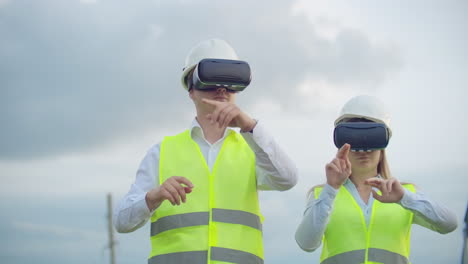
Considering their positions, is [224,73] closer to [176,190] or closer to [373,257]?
[176,190]

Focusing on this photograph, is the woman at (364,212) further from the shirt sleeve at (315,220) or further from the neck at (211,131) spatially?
the neck at (211,131)

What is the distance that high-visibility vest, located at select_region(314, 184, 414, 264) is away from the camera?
232 inches

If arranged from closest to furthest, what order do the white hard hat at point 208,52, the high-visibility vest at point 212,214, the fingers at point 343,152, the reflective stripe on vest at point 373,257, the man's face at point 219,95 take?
the high-visibility vest at point 212,214
the fingers at point 343,152
the man's face at point 219,95
the white hard hat at point 208,52
the reflective stripe on vest at point 373,257

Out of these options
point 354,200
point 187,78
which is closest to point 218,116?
point 187,78

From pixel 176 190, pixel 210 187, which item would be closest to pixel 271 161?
pixel 210 187

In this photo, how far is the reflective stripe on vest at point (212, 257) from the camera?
506 cm

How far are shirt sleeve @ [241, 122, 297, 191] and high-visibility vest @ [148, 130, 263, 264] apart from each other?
0.24m

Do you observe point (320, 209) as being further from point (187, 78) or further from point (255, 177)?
point (187, 78)

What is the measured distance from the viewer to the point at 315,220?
5.62 meters

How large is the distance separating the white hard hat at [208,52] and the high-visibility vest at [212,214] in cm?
74

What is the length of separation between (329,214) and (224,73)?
1.54 m

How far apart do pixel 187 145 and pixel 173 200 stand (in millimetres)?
993

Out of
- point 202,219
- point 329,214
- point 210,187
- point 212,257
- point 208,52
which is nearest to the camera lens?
point 212,257

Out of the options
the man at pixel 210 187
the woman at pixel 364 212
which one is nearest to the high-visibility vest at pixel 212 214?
the man at pixel 210 187
